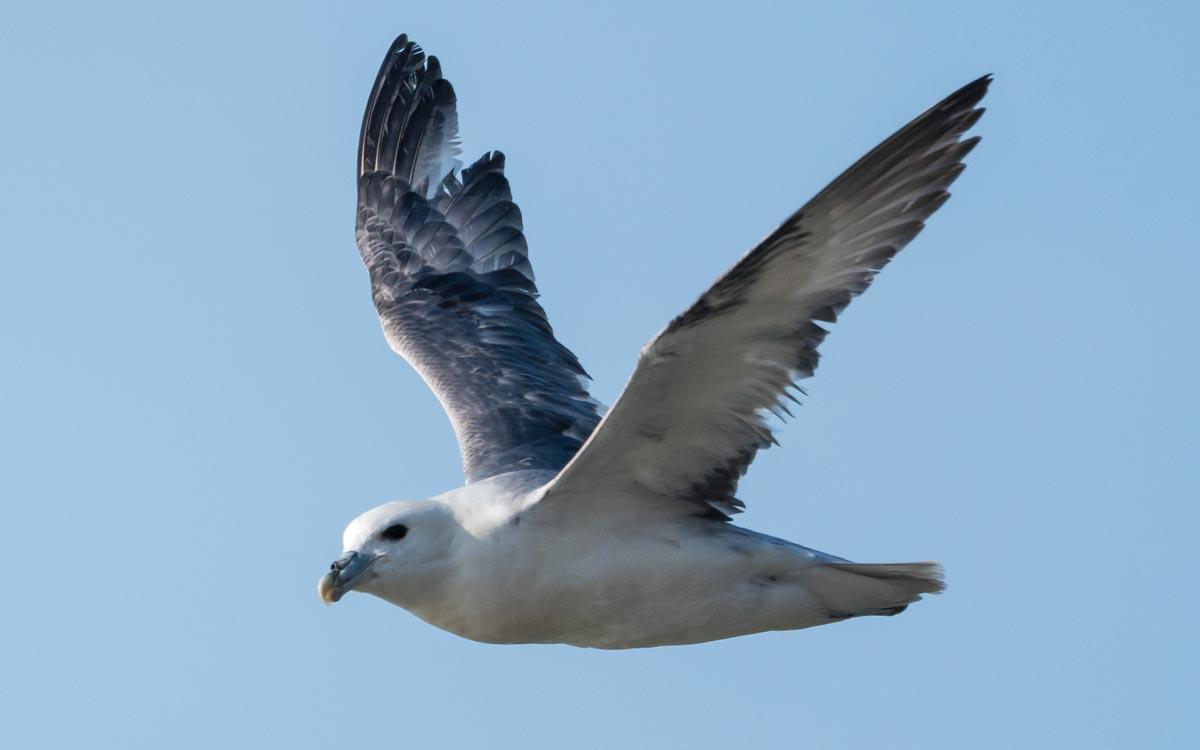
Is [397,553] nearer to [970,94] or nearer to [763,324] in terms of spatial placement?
[763,324]

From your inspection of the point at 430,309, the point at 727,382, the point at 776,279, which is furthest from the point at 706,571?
the point at 430,309

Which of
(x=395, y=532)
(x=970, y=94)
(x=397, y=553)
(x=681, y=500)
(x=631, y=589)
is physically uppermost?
(x=970, y=94)

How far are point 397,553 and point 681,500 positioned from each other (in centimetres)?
138

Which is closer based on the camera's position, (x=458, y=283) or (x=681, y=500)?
(x=681, y=500)

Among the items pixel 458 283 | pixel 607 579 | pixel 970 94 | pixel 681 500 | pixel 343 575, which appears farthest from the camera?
pixel 458 283


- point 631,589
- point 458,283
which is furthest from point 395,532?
point 458,283

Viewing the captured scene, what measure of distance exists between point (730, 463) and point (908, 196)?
1.69 meters

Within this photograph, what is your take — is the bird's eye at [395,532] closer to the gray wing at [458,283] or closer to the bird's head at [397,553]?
the bird's head at [397,553]

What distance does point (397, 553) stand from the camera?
895 cm

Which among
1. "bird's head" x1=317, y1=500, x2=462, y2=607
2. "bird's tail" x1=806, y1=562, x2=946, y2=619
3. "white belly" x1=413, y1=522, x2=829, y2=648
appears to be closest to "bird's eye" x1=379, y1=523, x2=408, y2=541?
"bird's head" x1=317, y1=500, x2=462, y2=607

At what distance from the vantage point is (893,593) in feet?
30.7

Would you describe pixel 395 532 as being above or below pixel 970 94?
below

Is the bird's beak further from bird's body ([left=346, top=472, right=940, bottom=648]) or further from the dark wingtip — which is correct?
the dark wingtip

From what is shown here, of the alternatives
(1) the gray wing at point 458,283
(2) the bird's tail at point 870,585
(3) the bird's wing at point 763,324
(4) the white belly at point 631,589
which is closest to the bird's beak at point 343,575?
(4) the white belly at point 631,589
